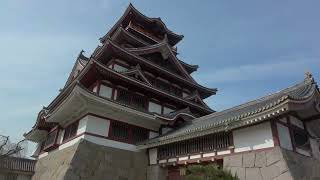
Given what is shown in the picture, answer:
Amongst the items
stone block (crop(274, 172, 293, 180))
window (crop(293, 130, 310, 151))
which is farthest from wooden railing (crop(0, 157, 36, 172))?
window (crop(293, 130, 310, 151))

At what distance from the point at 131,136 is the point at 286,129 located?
8.58m

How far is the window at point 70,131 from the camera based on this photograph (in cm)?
1537

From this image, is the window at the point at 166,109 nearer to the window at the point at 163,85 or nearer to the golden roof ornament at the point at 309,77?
the window at the point at 163,85

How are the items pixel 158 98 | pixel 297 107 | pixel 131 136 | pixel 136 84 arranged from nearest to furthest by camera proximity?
pixel 297 107, pixel 131 136, pixel 136 84, pixel 158 98

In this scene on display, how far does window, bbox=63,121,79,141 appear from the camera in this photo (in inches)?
605

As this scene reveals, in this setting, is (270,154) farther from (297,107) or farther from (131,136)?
(131,136)

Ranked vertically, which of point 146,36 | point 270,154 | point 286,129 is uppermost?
point 146,36

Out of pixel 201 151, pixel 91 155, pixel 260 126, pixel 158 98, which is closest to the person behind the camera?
pixel 260 126

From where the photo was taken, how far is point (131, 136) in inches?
617

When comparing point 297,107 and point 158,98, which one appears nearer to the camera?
point 297,107

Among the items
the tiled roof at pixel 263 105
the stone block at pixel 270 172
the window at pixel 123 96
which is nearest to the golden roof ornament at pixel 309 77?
the tiled roof at pixel 263 105

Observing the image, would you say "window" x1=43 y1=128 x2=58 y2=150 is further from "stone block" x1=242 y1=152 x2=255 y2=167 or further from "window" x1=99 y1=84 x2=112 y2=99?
"stone block" x1=242 y1=152 x2=255 y2=167

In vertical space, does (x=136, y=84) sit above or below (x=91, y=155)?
above

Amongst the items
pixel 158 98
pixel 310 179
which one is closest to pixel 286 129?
pixel 310 179
